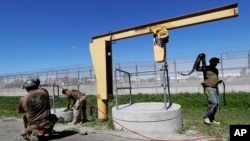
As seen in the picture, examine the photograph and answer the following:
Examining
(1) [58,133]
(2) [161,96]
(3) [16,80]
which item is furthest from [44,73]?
(1) [58,133]

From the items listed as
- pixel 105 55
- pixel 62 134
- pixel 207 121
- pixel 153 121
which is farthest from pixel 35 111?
pixel 207 121

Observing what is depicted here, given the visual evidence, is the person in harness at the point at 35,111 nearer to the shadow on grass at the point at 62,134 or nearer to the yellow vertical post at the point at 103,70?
the shadow on grass at the point at 62,134

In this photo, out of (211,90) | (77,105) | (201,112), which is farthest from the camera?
(201,112)

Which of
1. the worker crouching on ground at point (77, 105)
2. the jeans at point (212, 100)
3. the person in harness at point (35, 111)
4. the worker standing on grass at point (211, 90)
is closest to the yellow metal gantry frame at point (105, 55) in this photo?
the worker crouching on ground at point (77, 105)

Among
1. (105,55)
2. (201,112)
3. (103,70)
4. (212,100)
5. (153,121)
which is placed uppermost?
(105,55)

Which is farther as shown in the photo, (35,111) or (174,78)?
(174,78)

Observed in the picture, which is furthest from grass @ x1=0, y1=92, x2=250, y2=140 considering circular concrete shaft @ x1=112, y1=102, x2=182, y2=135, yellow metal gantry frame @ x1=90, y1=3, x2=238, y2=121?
yellow metal gantry frame @ x1=90, y1=3, x2=238, y2=121

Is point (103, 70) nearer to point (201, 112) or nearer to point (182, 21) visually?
point (182, 21)

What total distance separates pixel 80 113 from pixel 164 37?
3.81 m

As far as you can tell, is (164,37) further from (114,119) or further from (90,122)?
(90,122)

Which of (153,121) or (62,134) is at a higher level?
(153,121)

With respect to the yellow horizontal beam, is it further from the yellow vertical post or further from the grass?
the grass

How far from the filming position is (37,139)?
23.9ft

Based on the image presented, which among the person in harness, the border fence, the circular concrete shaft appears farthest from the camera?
the border fence
